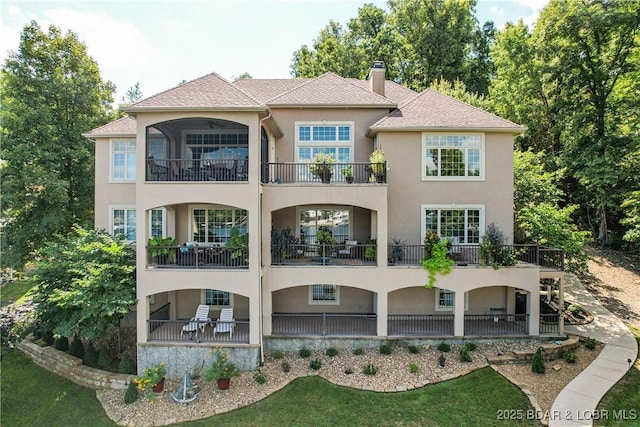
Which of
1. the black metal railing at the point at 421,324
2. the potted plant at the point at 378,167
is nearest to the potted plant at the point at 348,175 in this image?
the potted plant at the point at 378,167

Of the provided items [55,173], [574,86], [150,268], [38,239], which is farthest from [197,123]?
[574,86]

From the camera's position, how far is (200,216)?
15.2 meters

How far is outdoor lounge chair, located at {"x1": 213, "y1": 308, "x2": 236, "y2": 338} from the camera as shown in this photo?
12.7 metres

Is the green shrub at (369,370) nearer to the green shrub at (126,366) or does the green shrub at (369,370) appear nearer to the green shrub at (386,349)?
the green shrub at (386,349)

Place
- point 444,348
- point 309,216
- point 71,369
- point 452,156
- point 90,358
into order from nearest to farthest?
point 444,348
point 71,369
point 90,358
point 452,156
point 309,216

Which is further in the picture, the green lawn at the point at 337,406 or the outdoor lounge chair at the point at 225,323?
the outdoor lounge chair at the point at 225,323

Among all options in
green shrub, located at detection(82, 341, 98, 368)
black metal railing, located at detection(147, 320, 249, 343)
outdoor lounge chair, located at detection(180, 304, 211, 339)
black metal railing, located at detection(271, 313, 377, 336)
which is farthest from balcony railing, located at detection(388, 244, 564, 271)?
green shrub, located at detection(82, 341, 98, 368)

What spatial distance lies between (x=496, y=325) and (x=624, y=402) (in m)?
4.84

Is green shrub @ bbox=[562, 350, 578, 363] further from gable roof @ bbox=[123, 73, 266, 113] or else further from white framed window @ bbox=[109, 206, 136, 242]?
white framed window @ bbox=[109, 206, 136, 242]

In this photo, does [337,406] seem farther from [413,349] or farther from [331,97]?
[331,97]

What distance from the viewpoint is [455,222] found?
15.0 m

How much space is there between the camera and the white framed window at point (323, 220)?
51.3ft

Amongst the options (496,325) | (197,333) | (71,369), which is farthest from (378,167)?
(71,369)

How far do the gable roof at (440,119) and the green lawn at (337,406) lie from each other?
1026cm
